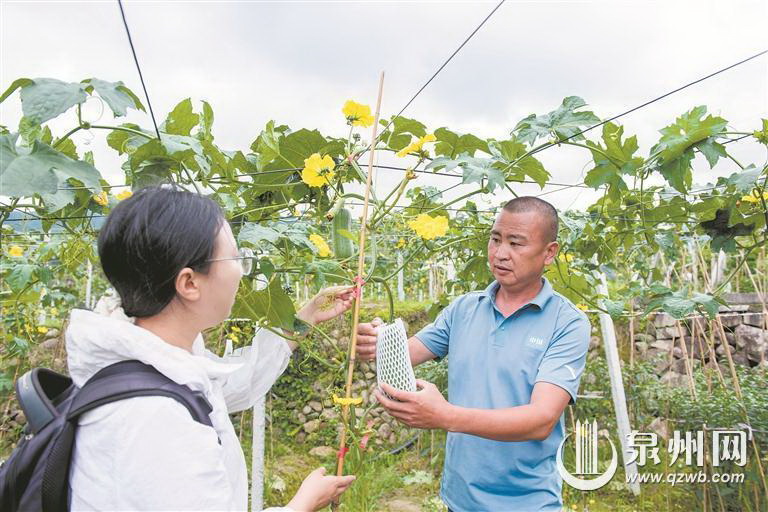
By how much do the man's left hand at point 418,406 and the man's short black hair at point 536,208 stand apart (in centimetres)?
72

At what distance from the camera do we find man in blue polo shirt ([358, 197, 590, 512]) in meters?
1.63

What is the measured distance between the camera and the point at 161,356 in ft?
3.12

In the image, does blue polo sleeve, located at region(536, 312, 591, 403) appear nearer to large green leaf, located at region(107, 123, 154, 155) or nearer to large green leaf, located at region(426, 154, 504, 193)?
large green leaf, located at region(426, 154, 504, 193)

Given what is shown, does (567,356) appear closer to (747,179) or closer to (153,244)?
(747,179)

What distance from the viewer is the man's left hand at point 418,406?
1376 millimetres

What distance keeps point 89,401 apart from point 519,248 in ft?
4.35

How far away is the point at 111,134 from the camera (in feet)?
5.34

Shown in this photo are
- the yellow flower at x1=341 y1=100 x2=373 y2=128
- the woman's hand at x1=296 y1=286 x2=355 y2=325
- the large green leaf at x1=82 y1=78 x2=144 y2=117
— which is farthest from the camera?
the woman's hand at x1=296 y1=286 x2=355 y2=325

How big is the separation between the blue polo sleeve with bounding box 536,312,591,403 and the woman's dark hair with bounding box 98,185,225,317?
3.41 feet

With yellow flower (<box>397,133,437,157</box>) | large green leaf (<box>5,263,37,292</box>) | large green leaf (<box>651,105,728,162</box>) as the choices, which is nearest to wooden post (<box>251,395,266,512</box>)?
large green leaf (<box>5,263,37,292</box>)

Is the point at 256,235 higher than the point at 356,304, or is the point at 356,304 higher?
the point at 256,235

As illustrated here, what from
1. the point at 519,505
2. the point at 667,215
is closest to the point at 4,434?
the point at 519,505

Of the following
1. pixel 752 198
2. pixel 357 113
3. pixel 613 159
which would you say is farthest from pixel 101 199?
pixel 752 198

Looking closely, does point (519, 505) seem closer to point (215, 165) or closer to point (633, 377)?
point (215, 165)
